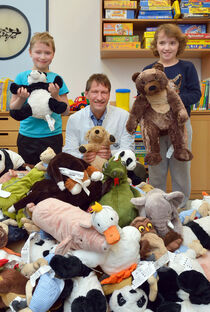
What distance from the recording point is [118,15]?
281cm

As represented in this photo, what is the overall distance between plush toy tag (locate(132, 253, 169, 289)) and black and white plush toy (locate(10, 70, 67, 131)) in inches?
38.0

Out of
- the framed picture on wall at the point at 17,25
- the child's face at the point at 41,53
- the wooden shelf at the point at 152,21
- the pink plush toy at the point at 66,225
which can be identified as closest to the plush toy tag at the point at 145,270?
the pink plush toy at the point at 66,225

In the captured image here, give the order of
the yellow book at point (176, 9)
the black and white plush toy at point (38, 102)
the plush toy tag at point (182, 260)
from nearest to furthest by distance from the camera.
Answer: the plush toy tag at point (182, 260) < the black and white plush toy at point (38, 102) < the yellow book at point (176, 9)

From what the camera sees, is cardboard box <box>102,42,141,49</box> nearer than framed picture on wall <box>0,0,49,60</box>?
Yes

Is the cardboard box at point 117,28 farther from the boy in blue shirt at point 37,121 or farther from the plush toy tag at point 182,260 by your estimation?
the plush toy tag at point 182,260

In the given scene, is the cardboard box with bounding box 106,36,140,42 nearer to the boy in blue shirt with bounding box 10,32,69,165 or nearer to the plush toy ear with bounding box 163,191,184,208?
the boy in blue shirt with bounding box 10,32,69,165

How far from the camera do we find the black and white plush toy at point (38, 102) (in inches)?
64.5

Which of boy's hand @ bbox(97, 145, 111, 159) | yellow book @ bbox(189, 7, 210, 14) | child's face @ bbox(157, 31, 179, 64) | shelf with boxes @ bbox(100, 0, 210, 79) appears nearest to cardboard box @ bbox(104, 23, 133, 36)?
shelf with boxes @ bbox(100, 0, 210, 79)

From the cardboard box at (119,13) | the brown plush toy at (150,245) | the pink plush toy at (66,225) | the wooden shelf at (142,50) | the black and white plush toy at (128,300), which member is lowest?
the black and white plush toy at (128,300)

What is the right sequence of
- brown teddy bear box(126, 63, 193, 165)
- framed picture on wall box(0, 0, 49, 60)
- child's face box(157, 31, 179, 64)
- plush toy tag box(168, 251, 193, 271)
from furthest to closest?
1. framed picture on wall box(0, 0, 49, 60)
2. child's face box(157, 31, 179, 64)
3. brown teddy bear box(126, 63, 193, 165)
4. plush toy tag box(168, 251, 193, 271)

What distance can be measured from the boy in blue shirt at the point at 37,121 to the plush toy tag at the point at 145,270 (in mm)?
978

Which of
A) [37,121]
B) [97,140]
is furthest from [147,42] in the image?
[97,140]

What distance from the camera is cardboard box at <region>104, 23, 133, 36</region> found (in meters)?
2.81

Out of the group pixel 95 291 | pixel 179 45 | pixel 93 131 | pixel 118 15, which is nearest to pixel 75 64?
pixel 118 15
